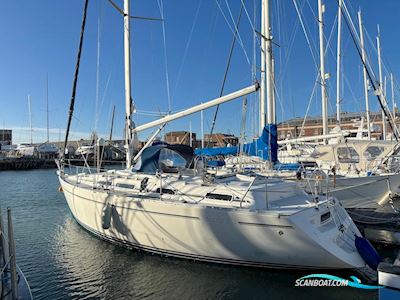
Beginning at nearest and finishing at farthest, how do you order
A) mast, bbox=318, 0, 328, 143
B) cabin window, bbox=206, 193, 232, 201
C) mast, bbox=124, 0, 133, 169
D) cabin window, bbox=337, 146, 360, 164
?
cabin window, bbox=206, 193, 232, 201
mast, bbox=124, 0, 133, 169
cabin window, bbox=337, 146, 360, 164
mast, bbox=318, 0, 328, 143

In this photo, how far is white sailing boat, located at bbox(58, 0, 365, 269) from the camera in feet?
24.2

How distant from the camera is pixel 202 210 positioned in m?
7.96

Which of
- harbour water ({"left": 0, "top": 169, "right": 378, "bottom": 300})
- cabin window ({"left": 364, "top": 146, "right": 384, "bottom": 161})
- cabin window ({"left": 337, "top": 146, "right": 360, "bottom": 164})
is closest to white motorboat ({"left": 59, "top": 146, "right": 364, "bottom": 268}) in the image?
harbour water ({"left": 0, "top": 169, "right": 378, "bottom": 300})

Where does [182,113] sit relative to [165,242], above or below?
above

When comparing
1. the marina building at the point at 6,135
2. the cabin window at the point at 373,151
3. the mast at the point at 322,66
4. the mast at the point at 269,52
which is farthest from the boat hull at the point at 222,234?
the marina building at the point at 6,135

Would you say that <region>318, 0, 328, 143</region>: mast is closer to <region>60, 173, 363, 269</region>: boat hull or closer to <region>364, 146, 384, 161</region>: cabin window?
<region>364, 146, 384, 161</region>: cabin window

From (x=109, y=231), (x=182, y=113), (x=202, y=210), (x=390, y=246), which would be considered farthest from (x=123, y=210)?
(x=390, y=246)

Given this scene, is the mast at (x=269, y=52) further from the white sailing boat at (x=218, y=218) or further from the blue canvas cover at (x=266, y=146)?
the white sailing boat at (x=218, y=218)

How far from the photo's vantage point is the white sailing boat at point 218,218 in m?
7.37

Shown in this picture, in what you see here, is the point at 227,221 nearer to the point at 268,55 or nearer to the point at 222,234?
the point at 222,234

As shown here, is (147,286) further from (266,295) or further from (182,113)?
(182,113)

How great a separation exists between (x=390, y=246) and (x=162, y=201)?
22.4ft

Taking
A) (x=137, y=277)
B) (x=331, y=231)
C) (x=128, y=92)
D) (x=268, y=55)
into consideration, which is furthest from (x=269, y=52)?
(x=137, y=277)

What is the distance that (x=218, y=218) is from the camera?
7.79 m
